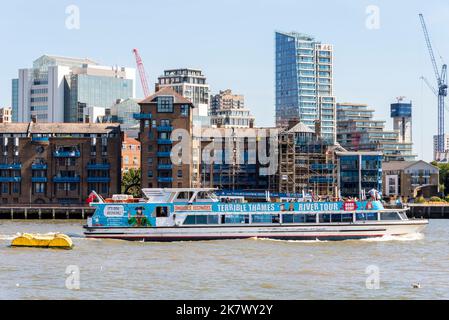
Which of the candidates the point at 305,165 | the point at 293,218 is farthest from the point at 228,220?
the point at 305,165

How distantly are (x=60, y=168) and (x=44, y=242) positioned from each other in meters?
73.3

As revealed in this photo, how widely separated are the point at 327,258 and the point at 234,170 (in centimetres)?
8252

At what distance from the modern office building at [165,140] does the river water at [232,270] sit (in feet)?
192

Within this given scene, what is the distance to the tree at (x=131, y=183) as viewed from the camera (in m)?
141

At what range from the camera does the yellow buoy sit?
6588 cm

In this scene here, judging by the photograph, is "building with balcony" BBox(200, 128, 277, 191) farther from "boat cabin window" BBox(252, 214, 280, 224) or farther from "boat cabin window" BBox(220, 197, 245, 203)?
"boat cabin window" BBox(252, 214, 280, 224)

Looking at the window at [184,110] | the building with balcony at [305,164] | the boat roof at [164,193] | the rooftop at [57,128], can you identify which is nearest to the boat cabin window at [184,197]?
the boat roof at [164,193]

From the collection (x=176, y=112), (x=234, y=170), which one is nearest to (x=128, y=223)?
(x=176, y=112)

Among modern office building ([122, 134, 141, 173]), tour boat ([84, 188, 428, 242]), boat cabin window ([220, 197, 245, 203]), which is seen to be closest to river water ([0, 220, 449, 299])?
tour boat ([84, 188, 428, 242])

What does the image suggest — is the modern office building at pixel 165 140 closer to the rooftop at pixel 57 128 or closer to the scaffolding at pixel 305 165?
the rooftop at pixel 57 128

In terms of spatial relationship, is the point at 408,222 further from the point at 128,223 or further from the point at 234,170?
the point at 234,170

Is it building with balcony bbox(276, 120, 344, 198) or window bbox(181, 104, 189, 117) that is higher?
window bbox(181, 104, 189, 117)

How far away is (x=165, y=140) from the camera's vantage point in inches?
5202

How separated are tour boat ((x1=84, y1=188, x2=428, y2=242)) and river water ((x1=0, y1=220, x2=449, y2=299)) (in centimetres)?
168
